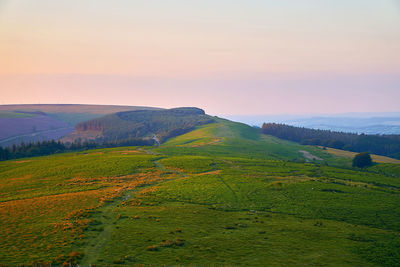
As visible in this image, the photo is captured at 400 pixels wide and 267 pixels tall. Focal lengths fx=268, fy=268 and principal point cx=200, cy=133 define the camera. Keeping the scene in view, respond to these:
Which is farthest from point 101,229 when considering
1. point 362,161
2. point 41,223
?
point 362,161

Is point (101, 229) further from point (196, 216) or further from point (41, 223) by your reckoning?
point (196, 216)

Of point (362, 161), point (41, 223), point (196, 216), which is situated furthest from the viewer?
point (362, 161)

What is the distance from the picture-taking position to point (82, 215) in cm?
3941

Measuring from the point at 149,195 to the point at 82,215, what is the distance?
14.7 meters

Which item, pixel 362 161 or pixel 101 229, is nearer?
pixel 101 229

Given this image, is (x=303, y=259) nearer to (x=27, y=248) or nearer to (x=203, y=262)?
(x=203, y=262)

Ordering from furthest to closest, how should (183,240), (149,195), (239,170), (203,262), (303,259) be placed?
1. (239,170)
2. (149,195)
3. (183,240)
4. (303,259)
5. (203,262)

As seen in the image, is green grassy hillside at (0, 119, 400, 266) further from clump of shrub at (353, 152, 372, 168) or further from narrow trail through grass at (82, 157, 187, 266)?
clump of shrub at (353, 152, 372, 168)

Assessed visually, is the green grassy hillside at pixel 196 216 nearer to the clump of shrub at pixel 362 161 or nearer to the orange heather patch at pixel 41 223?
the orange heather patch at pixel 41 223

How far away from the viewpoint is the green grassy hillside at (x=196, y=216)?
29094 mm

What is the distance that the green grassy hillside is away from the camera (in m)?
29.1

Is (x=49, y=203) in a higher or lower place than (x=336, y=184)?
lower

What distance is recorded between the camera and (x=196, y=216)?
4141cm

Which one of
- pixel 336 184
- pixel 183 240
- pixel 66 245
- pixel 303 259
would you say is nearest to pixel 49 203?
pixel 66 245
